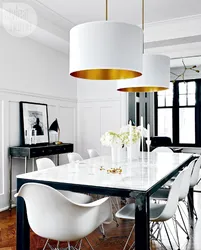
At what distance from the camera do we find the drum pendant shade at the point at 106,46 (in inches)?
81.1

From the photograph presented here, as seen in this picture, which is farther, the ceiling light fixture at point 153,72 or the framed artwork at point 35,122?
the framed artwork at point 35,122

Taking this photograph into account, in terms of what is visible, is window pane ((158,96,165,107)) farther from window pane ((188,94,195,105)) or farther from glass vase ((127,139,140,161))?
glass vase ((127,139,140,161))

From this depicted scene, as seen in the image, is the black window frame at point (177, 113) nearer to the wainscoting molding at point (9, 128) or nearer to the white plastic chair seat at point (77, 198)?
the wainscoting molding at point (9, 128)

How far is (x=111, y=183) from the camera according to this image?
6.52 feet

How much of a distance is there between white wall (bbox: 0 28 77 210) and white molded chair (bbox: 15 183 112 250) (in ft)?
8.13

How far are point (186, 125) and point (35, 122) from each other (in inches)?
227

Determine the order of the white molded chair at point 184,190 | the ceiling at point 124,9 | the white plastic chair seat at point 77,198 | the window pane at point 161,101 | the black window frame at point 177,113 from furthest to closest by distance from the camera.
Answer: the window pane at point 161,101 < the black window frame at point 177,113 < the ceiling at point 124,9 < the white plastic chair seat at point 77,198 < the white molded chair at point 184,190

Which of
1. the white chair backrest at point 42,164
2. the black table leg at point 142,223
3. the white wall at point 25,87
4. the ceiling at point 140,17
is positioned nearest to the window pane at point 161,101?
the ceiling at point 140,17

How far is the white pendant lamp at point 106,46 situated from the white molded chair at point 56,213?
0.97m

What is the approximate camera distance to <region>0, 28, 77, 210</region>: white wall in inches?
163

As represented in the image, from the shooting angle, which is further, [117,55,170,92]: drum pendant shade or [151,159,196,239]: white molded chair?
[117,55,170,92]: drum pendant shade

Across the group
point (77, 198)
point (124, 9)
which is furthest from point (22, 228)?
point (124, 9)

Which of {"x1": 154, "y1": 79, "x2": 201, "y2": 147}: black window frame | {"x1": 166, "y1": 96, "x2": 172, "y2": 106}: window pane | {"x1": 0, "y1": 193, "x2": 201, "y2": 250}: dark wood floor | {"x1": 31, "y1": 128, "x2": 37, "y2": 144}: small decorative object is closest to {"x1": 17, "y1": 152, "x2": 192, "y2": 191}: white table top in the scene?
{"x1": 0, "y1": 193, "x2": 201, "y2": 250}: dark wood floor

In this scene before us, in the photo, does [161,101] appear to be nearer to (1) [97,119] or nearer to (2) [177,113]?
(2) [177,113]
